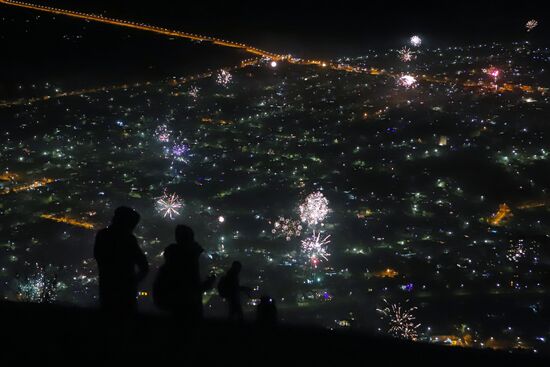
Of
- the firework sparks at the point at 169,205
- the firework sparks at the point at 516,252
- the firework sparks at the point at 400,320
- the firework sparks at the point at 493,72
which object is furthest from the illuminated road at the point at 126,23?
the firework sparks at the point at 400,320

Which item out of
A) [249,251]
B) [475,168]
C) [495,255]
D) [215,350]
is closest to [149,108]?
[249,251]

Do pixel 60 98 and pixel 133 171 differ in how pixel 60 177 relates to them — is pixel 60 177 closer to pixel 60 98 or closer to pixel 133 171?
pixel 133 171

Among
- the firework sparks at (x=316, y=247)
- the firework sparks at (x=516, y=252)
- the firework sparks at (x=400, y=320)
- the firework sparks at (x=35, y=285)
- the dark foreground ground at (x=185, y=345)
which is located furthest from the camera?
the firework sparks at (x=316, y=247)

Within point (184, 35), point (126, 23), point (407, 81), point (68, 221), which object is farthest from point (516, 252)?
point (126, 23)

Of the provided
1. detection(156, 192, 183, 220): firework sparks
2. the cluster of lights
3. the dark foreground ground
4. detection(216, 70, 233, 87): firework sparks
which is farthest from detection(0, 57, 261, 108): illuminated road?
the dark foreground ground

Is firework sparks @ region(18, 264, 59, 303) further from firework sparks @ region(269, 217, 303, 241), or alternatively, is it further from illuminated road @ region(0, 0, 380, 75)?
illuminated road @ region(0, 0, 380, 75)

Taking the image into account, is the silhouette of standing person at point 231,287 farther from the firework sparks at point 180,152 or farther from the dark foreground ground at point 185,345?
the firework sparks at point 180,152
